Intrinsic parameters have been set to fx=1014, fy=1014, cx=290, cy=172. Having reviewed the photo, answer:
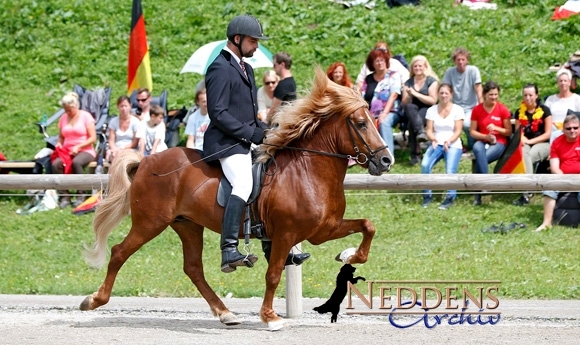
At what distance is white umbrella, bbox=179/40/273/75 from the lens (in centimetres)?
1492

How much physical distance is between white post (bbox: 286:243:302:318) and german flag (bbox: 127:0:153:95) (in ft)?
25.3

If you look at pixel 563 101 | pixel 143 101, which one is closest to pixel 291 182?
pixel 563 101

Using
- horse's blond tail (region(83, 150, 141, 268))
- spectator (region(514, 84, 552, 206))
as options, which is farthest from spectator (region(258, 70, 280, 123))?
horse's blond tail (region(83, 150, 141, 268))

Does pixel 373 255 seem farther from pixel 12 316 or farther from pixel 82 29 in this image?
pixel 82 29

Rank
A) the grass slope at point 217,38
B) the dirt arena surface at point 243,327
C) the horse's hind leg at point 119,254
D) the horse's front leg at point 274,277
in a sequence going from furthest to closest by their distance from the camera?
the grass slope at point 217,38 → the horse's hind leg at point 119,254 → the horse's front leg at point 274,277 → the dirt arena surface at point 243,327

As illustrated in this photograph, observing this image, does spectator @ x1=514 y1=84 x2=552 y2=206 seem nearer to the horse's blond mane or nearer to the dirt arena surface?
the dirt arena surface

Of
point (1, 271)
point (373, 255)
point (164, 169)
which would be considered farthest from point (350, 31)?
point (164, 169)

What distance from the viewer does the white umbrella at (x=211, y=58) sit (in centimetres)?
1492

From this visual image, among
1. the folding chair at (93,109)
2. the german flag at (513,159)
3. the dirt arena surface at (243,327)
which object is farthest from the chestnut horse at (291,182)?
the folding chair at (93,109)

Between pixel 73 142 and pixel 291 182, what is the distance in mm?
6994

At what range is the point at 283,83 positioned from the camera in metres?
12.3

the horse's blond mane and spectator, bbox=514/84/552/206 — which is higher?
the horse's blond mane

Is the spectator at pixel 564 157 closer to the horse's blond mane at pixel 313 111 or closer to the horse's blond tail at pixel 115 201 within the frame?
the horse's blond mane at pixel 313 111

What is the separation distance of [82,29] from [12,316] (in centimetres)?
1119
